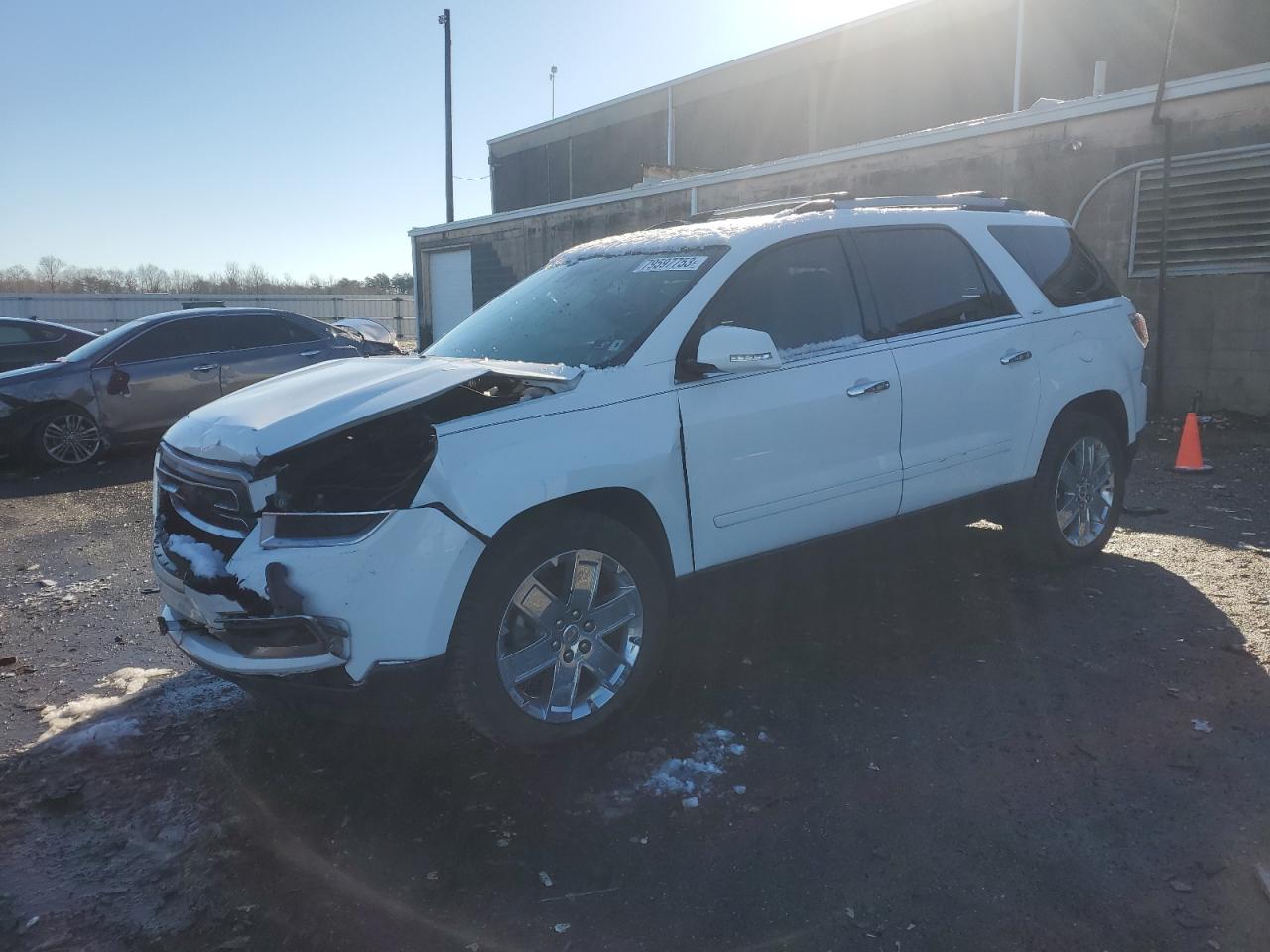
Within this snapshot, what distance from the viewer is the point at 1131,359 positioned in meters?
5.47

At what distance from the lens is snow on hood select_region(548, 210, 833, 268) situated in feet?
13.7

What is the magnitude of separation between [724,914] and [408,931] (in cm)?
86

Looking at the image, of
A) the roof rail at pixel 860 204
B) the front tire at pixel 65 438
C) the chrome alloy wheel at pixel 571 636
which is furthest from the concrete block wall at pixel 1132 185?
the front tire at pixel 65 438

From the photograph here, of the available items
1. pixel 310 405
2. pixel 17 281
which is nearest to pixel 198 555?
pixel 310 405

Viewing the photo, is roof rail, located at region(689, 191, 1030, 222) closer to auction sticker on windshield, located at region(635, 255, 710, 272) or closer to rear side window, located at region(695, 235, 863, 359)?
rear side window, located at region(695, 235, 863, 359)

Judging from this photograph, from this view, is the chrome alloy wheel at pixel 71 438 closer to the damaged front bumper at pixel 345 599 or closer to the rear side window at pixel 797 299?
the damaged front bumper at pixel 345 599

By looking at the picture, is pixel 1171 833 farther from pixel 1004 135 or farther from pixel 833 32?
pixel 833 32

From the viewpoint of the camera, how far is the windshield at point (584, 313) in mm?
3799

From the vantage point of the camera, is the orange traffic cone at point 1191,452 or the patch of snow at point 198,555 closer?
the patch of snow at point 198,555

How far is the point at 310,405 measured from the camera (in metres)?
3.31

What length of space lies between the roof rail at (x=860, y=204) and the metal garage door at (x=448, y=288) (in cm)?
1928

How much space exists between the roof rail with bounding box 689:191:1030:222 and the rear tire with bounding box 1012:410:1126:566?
4.12 ft

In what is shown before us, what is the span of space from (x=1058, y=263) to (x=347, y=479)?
4188 millimetres

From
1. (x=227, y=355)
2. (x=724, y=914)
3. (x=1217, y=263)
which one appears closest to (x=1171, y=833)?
(x=724, y=914)
